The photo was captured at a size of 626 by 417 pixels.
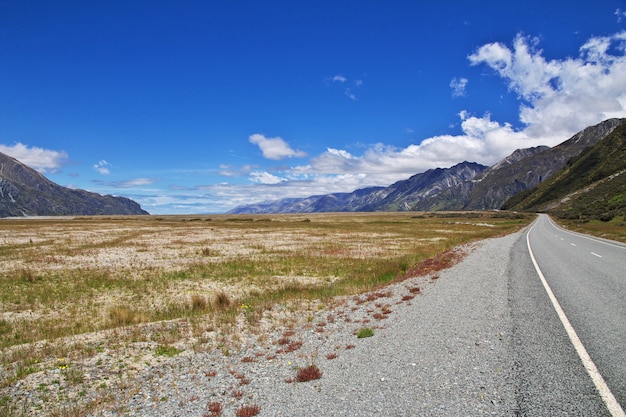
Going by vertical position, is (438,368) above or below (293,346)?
above

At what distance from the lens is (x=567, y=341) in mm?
8984

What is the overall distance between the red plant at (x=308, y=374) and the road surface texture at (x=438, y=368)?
20 cm

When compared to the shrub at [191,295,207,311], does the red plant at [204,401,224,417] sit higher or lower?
higher

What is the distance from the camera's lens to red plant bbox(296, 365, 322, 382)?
8.40 metres

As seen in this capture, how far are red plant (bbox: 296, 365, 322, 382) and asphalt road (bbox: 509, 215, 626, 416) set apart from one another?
170 inches

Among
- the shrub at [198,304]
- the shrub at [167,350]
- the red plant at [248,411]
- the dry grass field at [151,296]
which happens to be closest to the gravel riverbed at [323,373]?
the red plant at [248,411]

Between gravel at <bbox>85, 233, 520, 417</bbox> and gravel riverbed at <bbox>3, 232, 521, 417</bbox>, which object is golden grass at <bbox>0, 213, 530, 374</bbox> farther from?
gravel at <bbox>85, 233, 520, 417</bbox>

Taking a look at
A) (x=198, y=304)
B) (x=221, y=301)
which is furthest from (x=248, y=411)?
(x=198, y=304)

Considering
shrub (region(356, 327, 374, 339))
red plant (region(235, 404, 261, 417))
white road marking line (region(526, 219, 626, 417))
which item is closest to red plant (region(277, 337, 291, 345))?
shrub (region(356, 327, 374, 339))

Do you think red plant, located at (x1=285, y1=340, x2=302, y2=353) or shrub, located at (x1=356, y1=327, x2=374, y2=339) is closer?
red plant, located at (x1=285, y1=340, x2=302, y2=353)

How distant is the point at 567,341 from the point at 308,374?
6.82 m

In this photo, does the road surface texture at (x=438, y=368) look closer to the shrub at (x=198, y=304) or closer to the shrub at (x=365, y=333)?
the shrub at (x=365, y=333)

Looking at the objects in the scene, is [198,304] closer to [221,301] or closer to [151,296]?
[221,301]

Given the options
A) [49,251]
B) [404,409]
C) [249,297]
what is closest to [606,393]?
[404,409]
